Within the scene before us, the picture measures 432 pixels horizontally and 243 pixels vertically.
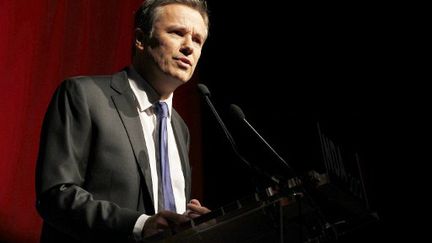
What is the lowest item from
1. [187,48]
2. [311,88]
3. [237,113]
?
[311,88]

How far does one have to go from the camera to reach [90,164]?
1.87 metres

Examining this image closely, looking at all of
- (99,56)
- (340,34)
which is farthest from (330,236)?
(340,34)

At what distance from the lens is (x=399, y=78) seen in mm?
3340

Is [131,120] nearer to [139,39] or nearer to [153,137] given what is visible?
[153,137]

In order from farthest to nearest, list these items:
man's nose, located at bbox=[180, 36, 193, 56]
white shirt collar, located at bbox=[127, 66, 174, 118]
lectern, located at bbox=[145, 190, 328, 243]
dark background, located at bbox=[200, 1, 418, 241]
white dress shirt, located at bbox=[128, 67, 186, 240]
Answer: dark background, located at bbox=[200, 1, 418, 241] → man's nose, located at bbox=[180, 36, 193, 56] → white shirt collar, located at bbox=[127, 66, 174, 118] → white dress shirt, located at bbox=[128, 67, 186, 240] → lectern, located at bbox=[145, 190, 328, 243]

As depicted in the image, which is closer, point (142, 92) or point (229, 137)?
point (229, 137)

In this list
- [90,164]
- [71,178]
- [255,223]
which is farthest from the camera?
[90,164]

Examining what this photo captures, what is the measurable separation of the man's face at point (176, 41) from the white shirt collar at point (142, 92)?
0.23 ft

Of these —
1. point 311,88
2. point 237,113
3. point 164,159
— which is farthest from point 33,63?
point 311,88

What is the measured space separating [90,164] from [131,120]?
0.69 feet

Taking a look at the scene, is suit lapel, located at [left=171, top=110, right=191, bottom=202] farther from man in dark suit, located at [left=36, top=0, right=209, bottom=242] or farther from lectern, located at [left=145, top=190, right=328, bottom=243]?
lectern, located at [left=145, top=190, right=328, bottom=243]

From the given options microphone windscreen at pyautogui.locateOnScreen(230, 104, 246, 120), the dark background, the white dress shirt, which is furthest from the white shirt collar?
the dark background

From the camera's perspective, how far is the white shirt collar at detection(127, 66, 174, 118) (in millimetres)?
2111

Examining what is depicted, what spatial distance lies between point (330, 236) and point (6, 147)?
4.50ft
